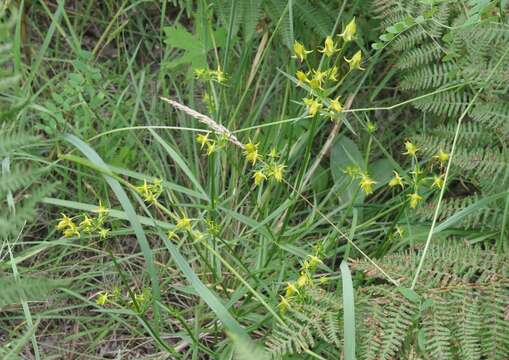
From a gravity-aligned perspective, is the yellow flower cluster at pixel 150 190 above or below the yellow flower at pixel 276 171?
below

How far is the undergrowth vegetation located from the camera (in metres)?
1.70

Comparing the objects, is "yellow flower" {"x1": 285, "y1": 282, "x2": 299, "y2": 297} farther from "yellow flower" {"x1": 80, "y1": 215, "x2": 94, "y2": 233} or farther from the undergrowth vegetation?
"yellow flower" {"x1": 80, "y1": 215, "x2": 94, "y2": 233}

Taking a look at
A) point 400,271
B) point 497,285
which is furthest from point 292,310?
point 497,285

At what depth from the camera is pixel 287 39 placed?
7.41ft

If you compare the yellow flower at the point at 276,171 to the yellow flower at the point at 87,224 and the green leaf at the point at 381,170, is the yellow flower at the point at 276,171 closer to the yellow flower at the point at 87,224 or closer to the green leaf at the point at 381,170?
the yellow flower at the point at 87,224

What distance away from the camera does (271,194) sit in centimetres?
226

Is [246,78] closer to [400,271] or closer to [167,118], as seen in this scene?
[167,118]

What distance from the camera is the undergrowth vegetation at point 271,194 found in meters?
1.70

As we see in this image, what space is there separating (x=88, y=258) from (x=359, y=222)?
0.87m

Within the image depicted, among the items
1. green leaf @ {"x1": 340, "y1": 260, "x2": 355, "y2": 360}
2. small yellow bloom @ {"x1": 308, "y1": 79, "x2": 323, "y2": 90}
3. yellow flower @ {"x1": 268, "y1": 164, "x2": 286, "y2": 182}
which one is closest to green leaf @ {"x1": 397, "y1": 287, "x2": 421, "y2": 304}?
green leaf @ {"x1": 340, "y1": 260, "x2": 355, "y2": 360}

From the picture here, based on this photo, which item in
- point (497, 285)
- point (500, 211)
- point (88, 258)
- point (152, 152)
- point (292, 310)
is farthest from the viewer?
point (152, 152)

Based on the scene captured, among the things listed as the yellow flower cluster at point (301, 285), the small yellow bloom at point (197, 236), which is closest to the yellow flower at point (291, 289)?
the yellow flower cluster at point (301, 285)

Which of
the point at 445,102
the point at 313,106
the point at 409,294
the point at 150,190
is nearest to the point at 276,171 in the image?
the point at 313,106

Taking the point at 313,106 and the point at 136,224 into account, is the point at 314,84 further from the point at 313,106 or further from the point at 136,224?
the point at 136,224
